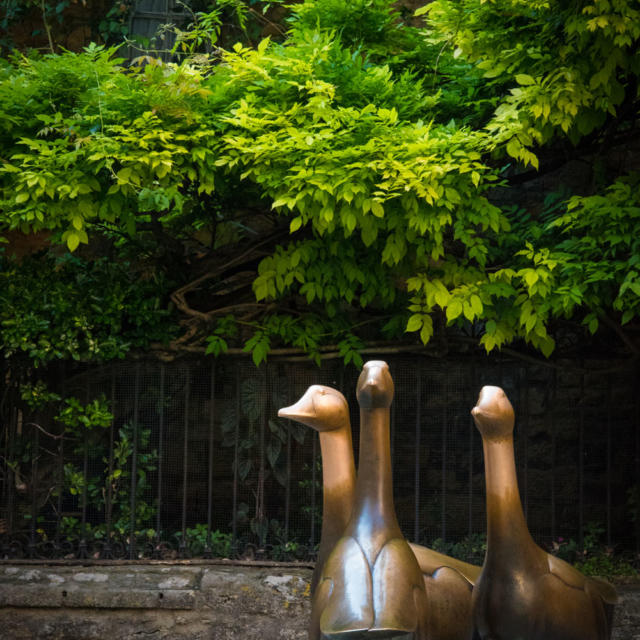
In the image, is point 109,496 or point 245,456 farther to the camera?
point 245,456

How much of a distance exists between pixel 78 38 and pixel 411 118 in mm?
3564

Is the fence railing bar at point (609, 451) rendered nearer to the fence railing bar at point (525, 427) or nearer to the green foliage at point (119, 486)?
the fence railing bar at point (525, 427)

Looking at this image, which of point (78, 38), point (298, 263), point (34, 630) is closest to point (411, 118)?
point (298, 263)

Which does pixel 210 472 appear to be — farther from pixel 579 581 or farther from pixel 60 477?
pixel 579 581

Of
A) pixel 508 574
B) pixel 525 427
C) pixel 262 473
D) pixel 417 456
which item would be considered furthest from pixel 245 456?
pixel 508 574

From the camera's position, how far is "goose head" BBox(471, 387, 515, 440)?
2809 millimetres

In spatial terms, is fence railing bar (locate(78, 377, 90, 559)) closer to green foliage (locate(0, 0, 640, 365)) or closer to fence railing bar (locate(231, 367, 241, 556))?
green foliage (locate(0, 0, 640, 365))

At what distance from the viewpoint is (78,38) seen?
290 inches

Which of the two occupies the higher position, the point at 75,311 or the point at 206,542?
the point at 75,311

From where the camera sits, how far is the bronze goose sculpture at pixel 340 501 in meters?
3.03

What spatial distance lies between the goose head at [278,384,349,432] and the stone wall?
8.45 feet

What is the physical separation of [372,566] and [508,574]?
0.50m

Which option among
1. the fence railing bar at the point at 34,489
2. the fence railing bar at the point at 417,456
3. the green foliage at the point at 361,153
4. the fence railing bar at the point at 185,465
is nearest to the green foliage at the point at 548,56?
the green foliage at the point at 361,153

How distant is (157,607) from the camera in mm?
5238
